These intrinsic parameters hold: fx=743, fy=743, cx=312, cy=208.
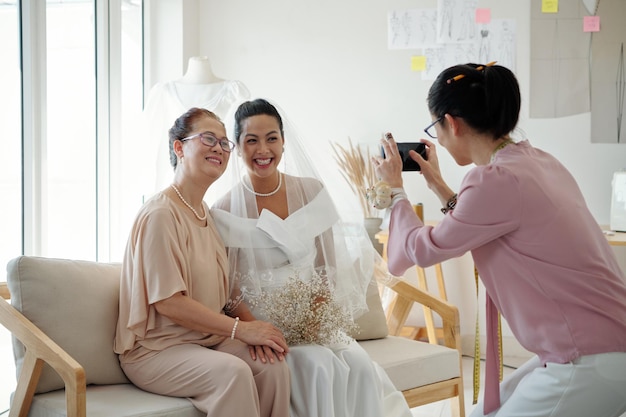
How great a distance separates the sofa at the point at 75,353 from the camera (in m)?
2.21

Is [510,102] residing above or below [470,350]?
above

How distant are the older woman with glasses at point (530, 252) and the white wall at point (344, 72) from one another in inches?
111

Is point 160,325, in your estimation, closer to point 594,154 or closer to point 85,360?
point 85,360

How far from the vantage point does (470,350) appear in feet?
15.7

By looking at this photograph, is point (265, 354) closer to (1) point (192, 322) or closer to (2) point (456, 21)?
(1) point (192, 322)

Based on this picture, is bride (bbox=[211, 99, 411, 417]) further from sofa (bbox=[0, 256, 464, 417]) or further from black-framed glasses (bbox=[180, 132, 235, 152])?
sofa (bbox=[0, 256, 464, 417])

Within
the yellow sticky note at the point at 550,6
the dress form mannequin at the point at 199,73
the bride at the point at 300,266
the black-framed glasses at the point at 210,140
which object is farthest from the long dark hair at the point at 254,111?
the yellow sticky note at the point at 550,6

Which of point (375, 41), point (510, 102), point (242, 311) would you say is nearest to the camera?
point (510, 102)

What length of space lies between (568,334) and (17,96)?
2.61 m

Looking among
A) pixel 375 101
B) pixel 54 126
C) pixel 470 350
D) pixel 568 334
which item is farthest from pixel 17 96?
pixel 470 350

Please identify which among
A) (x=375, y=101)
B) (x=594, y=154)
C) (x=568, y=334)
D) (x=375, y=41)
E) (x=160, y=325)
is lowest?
(x=160, y=325)

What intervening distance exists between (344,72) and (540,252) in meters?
3.31

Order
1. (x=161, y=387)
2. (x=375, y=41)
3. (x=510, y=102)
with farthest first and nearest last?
(x=375, y=41), (x=161, y=387), (x=510, y=102)

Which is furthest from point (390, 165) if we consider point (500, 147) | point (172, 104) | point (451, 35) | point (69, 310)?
point (451, 35)
